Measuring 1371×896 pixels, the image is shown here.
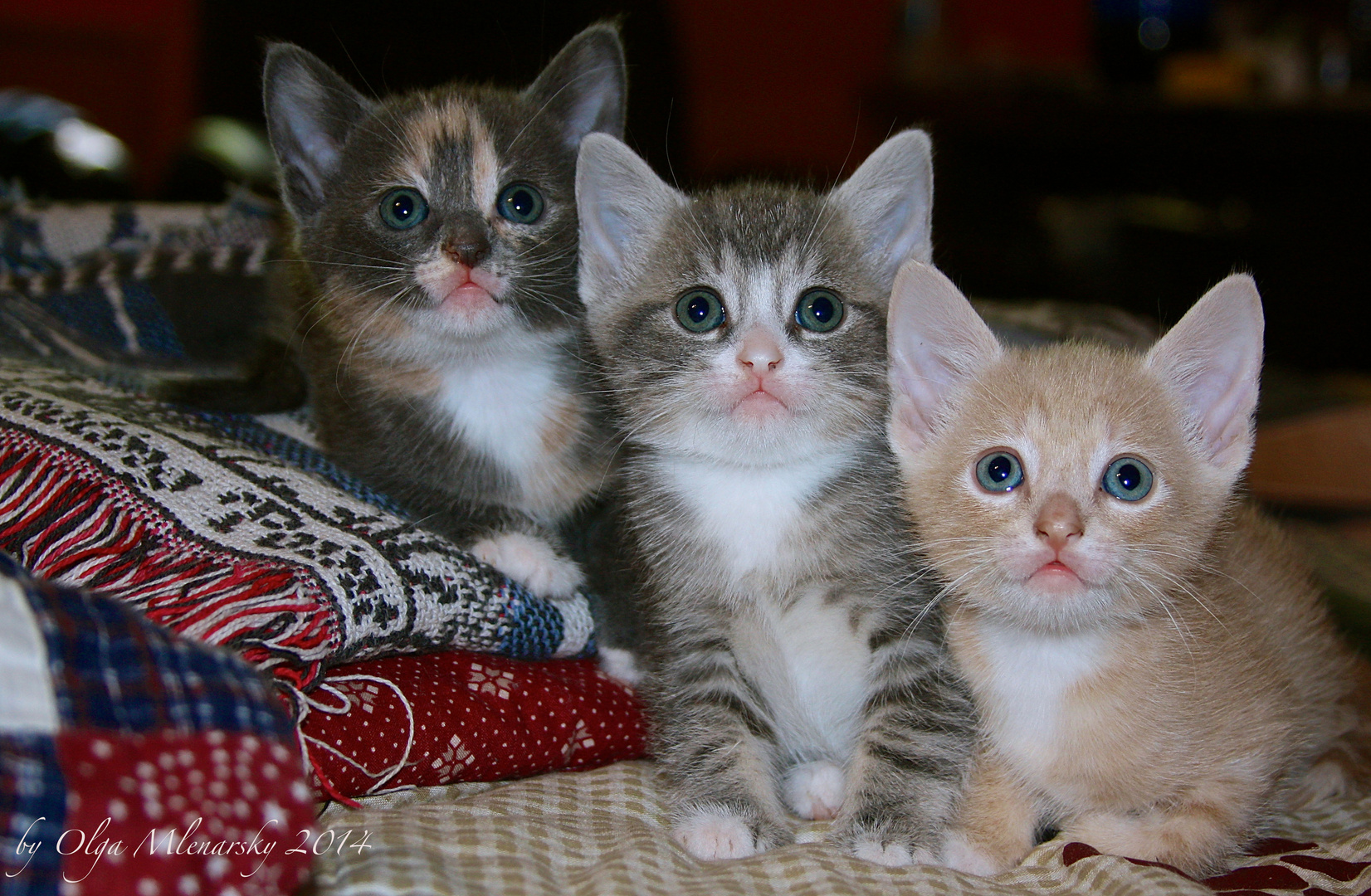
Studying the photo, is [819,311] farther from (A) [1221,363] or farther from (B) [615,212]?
(A) [1221,363]

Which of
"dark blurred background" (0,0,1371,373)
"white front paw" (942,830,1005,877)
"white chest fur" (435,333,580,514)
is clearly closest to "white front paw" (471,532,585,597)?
"white chest fur" (435,333,580,514)

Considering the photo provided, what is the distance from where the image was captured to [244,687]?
36.1 inches

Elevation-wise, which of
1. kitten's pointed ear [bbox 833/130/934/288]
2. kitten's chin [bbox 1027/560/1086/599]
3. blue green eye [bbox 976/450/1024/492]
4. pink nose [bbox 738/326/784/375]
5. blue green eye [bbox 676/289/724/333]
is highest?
kitten's pointed ear [bbox 833/130/934/288]

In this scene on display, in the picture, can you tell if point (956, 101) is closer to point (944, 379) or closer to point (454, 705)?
point (944, 379)

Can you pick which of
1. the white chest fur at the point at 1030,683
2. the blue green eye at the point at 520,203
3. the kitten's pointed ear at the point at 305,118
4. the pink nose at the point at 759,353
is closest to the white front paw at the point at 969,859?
the white chest fur at the point at 1030,683

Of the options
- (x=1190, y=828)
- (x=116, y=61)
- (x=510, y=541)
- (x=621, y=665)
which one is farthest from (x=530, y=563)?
(x=116, y=61)

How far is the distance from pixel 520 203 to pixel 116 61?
3540mm

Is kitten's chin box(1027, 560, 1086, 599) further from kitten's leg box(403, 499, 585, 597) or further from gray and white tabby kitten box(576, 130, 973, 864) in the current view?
kitten's leg box(403, 499, 585, 597)

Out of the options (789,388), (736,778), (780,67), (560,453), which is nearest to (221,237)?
(560,453)

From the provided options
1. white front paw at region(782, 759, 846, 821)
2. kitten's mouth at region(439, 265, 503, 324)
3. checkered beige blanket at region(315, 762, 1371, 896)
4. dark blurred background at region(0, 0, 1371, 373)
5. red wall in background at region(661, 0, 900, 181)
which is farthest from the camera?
red wall in background at region(661, 0, 900, 181)

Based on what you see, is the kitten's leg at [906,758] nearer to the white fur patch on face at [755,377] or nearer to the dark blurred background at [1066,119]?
the white fur patch on face at [755,377]

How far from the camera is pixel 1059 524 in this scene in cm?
111

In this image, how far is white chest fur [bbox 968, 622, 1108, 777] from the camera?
1220 millimetres

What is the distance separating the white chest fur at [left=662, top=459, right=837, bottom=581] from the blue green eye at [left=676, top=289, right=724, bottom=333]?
6.5 inches
